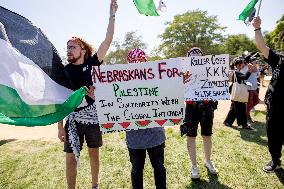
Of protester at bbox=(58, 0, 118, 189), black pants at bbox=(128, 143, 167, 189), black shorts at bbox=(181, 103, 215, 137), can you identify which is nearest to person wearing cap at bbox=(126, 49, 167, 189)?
black pants at bbox=(128, 143, 167, 189)

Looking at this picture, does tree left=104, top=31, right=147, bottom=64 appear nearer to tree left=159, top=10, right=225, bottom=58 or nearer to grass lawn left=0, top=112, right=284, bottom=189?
tree left=159, top=10, right=225, bottom=58

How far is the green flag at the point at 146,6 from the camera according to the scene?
4.33m

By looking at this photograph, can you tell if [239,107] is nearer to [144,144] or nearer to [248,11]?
[248,11]

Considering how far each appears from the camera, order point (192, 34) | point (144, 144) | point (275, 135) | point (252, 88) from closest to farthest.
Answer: point (144, 144)
point (275, 135)
point (252, 88)
point (192, 34)

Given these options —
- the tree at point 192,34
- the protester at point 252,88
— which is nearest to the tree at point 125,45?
the tree at point 192,34

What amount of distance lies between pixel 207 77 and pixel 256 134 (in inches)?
168

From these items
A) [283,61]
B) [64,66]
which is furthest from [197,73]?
[64,66]

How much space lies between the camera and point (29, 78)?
350 cm

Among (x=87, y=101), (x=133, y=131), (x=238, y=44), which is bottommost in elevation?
(x=133, y=131)

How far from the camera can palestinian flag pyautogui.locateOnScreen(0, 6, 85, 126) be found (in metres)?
3.35

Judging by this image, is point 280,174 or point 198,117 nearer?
point 198,117

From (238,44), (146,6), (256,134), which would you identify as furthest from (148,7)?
(238,44)

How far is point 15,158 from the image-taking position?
7184mm

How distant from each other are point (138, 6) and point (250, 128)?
19.8 ft
